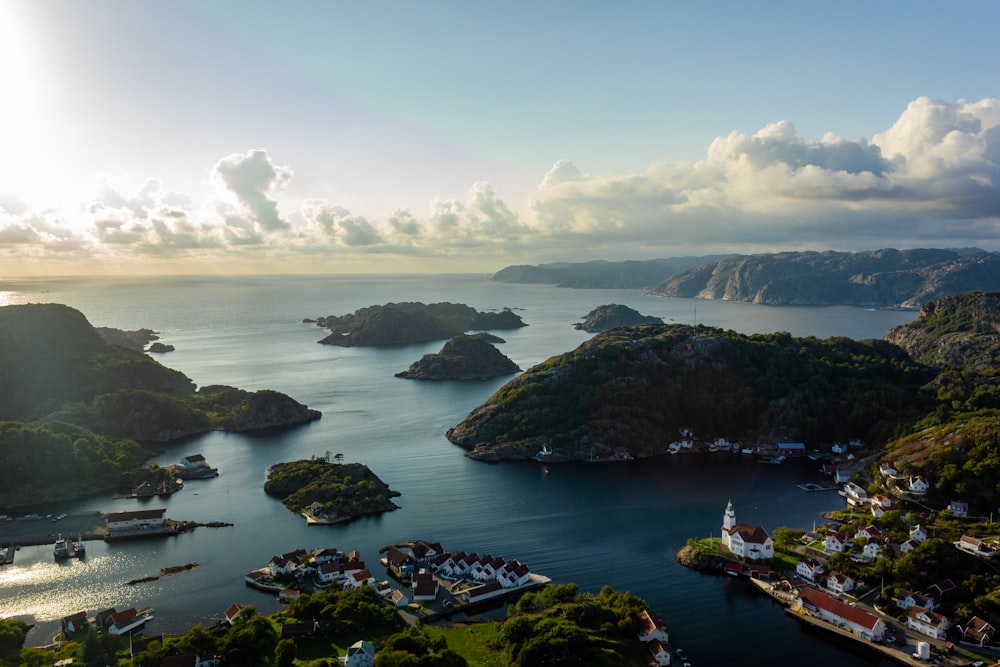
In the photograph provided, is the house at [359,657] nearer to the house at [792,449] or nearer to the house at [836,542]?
the house at [836,542]

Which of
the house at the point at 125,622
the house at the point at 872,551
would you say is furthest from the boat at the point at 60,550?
the house at the point at 872,551

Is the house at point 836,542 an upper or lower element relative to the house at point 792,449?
upper

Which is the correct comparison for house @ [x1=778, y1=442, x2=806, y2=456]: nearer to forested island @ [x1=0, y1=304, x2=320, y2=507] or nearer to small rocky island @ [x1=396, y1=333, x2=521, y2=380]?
forested island @ [x1=0, y1=304, x2=320, y2=507]

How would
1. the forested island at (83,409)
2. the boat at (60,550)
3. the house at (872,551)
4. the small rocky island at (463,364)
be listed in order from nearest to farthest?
1. the house at (872,551)
2. the boat at (60,550)
3. the forested island at (83,409)
4. the small rocky island at (463,364)

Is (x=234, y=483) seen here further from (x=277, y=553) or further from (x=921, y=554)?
(x=921, y=554)

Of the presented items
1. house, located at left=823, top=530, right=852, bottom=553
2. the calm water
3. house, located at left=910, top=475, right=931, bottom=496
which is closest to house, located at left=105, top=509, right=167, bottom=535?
the calm water

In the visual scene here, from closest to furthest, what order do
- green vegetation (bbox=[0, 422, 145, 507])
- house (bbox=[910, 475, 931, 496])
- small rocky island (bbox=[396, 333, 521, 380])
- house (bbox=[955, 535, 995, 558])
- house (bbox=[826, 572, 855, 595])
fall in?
house (bbox=[826, 572, 855, 595]), house (bbox=[955, 535, 995, 558]), house (bbox=[910, 475, 931, 496]), green vegetation (bbox=[0, 422, 145, 507]), small rocky island (bbox=[396, 333, 521, 380])

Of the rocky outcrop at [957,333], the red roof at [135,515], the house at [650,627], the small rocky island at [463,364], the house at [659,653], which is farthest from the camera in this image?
the small rocky island at [463,364]
